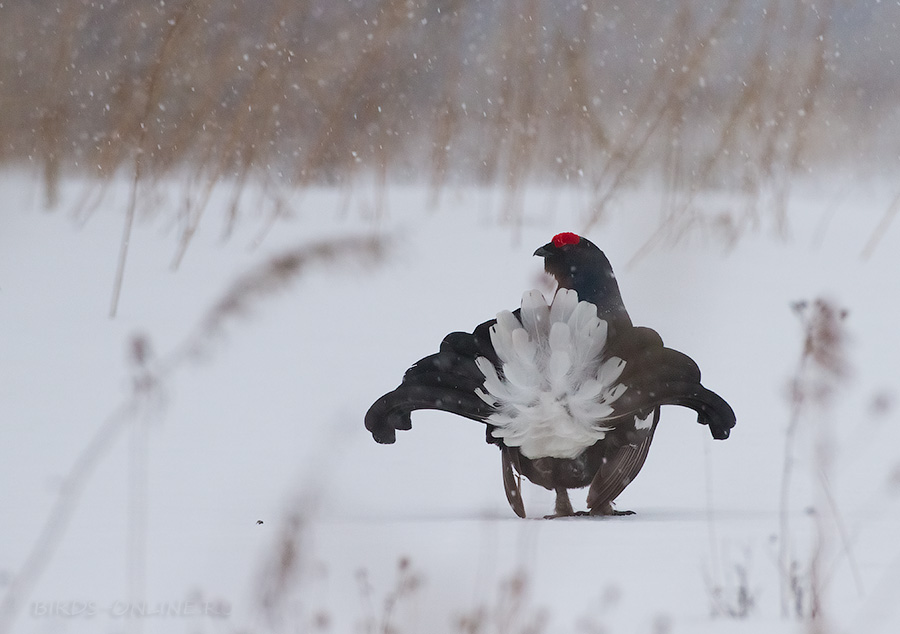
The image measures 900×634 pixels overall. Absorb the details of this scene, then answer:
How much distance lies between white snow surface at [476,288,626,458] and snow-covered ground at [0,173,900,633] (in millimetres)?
162

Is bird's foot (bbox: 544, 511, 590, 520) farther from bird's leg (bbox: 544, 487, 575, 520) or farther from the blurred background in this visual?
the blurred background

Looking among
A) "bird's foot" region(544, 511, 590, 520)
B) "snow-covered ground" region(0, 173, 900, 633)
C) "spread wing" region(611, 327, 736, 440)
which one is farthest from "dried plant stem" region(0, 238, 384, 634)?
"bird's foot" region(544, 511, 590, 520)

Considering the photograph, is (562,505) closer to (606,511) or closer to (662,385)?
(606,511)

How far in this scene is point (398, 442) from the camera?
75.9 inches

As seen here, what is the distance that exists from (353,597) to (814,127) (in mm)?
2899

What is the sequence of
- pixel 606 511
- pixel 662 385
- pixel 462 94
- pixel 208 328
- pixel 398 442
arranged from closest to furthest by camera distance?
1. pixel 208 328
2. pixel 662 385
3. pixel 606 511
4. pixel 398 442
5. pixel 462 94

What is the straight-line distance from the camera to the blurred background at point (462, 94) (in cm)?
268

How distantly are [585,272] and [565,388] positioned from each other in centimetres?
27

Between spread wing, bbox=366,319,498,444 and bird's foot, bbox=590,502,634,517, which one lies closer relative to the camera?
spread wing, bbox=366,319,498,444

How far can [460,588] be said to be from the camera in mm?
947

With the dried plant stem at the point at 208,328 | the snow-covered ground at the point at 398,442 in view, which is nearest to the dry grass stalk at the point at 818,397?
the snow-covered ground at the point at 398,442

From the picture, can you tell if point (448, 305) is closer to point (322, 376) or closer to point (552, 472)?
point (322, 376)

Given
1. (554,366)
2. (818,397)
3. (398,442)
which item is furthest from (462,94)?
(818,397)

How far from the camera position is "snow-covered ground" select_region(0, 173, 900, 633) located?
95 centimetres
